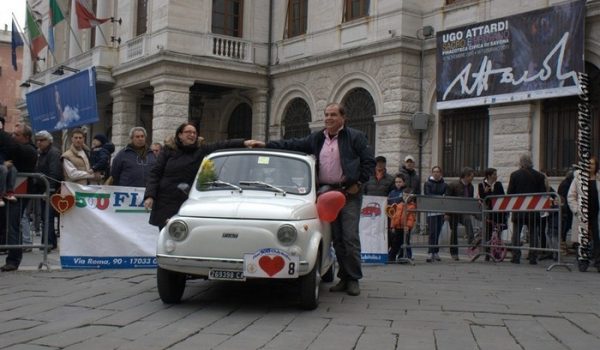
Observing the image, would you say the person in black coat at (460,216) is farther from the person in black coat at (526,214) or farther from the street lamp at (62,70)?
the street lamp at (62,70)

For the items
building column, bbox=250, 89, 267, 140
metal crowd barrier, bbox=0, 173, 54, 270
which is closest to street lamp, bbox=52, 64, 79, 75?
building column, bbox=250, 89, 267, 140

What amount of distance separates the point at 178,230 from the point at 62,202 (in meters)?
3.54

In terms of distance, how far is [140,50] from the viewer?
23.5 metres

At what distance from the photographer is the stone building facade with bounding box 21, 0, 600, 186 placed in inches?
664

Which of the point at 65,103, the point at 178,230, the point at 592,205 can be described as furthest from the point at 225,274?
the point at 65,103

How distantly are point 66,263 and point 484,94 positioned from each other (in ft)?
36.0

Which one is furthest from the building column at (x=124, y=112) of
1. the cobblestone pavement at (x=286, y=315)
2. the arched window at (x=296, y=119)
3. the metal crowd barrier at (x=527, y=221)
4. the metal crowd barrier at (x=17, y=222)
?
the cobblestone pavement at (x=286, y=315)

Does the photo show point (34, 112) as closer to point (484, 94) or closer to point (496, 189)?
point (484, 94)

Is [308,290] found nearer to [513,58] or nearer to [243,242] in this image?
[243,242]

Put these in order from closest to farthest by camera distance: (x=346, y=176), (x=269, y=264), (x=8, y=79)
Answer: (x=269, y=264) → (x=346, y=176) → (x=8, y=79)

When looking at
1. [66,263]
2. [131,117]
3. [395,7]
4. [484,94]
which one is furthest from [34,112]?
[66,263]

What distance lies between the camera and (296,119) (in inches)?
892

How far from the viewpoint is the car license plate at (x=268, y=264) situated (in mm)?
6250

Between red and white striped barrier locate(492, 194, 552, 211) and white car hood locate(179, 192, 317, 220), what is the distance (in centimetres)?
620
